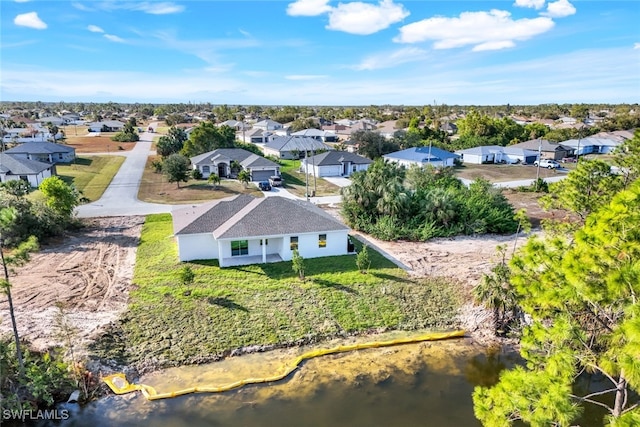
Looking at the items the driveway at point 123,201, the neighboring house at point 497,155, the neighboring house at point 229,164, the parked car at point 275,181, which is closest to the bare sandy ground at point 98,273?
the driveway at point 123,201

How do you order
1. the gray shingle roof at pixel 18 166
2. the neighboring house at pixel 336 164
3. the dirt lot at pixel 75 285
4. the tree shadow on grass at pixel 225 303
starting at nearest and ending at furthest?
the dirt lot at pixel 75 285
the tree shadow on grass at pixel 225 303
the gray shingle roof at pixel 18 166
the neighboring house at pixel 336 164

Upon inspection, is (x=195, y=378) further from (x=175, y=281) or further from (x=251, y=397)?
(x=175, y=281)

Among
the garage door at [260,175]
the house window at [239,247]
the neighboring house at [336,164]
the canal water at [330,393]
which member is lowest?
the canal water at [330,393]

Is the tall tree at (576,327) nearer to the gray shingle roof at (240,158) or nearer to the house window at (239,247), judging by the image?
the house window at (239,247)

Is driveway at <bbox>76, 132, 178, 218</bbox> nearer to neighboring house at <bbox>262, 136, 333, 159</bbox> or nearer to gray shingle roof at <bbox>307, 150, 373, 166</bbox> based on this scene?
neighboring house at <bbox>262, 136, 333, 159</bbox>

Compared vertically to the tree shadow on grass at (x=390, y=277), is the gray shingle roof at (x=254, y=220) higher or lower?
higher

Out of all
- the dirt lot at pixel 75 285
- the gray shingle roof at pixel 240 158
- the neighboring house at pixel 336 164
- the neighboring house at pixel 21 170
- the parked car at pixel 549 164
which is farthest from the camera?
the parked car at pixel 549 164

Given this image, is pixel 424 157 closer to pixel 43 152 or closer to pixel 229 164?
pixel 229 164

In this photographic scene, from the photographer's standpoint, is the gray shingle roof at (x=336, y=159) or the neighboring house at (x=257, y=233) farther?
the gray shingle roof at (x=336, y=159)
